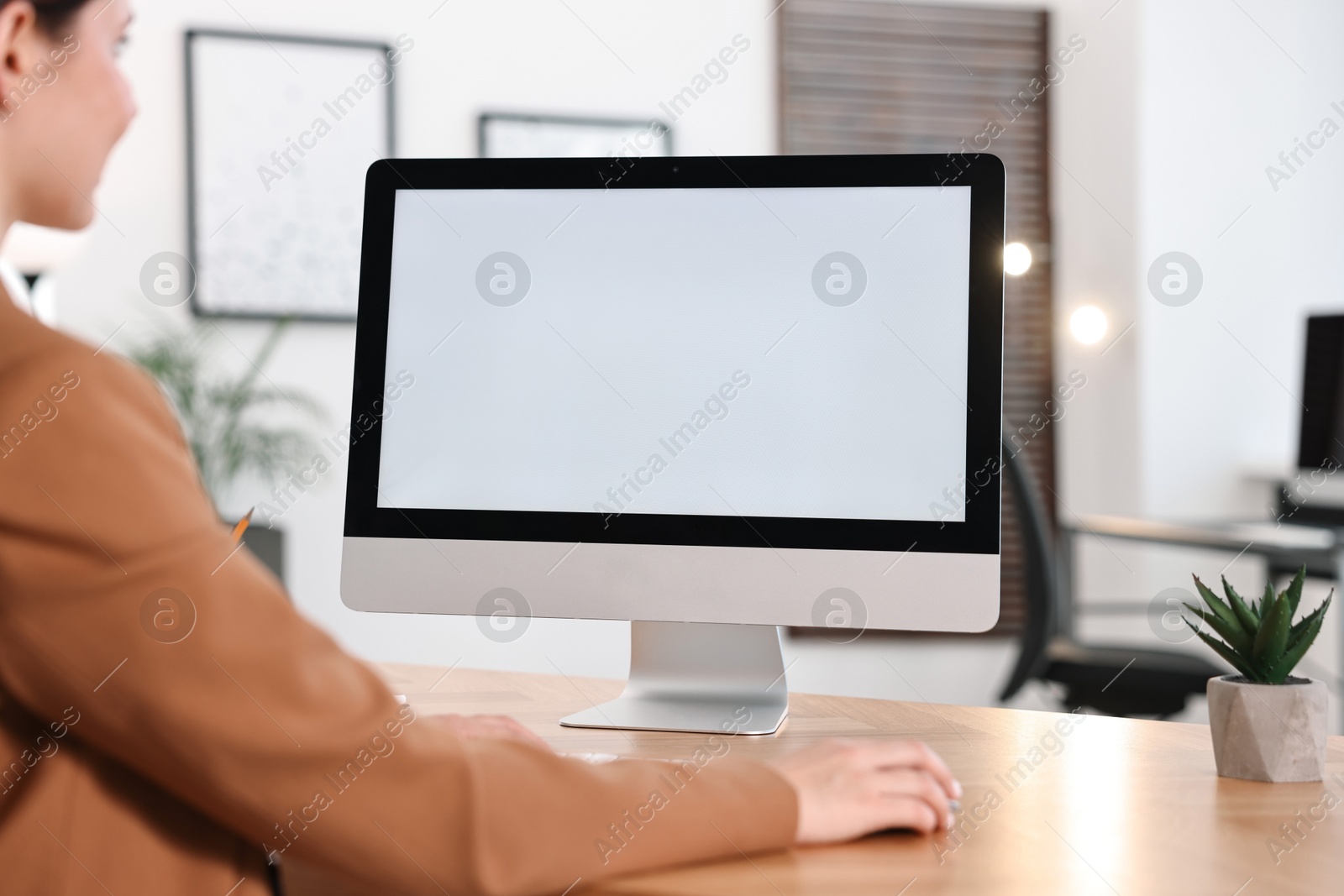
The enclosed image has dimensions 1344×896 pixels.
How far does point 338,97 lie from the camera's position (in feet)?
11.6

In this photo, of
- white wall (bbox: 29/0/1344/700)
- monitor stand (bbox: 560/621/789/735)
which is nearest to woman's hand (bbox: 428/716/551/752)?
monitor stand (bbox: 560/621/789/735)

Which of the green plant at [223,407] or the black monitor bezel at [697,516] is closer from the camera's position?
the black monitor bezel at [697,516]

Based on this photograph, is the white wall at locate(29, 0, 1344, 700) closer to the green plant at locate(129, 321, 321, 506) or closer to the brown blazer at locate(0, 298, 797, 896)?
the green plant at locate(129, 321, 321, 506)

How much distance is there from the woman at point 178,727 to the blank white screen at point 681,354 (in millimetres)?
407

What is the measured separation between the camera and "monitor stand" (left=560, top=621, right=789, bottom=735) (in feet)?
3.56

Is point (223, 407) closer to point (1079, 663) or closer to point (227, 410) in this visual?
point (227, 410)

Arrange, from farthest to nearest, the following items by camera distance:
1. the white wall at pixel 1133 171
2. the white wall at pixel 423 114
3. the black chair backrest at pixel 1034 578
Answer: the white wall at pixel 1133 171, the white wall at pixel 423 114, the black chair backrest at pixel 1034 578

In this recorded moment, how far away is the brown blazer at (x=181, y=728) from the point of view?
0.55m

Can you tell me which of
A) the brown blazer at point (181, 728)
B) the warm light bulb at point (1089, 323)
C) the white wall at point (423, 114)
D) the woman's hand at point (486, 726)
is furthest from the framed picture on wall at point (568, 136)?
the brown blazer at point (181, 728)

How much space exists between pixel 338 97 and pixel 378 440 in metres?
2.73

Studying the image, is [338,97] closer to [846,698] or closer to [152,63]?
[152,63]

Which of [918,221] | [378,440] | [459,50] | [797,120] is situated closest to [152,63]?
[459,50]

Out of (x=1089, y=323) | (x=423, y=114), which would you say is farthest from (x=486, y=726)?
(x=1089, y=323)

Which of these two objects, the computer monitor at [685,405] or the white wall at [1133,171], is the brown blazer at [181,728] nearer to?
the computer monitor at [685,405]
